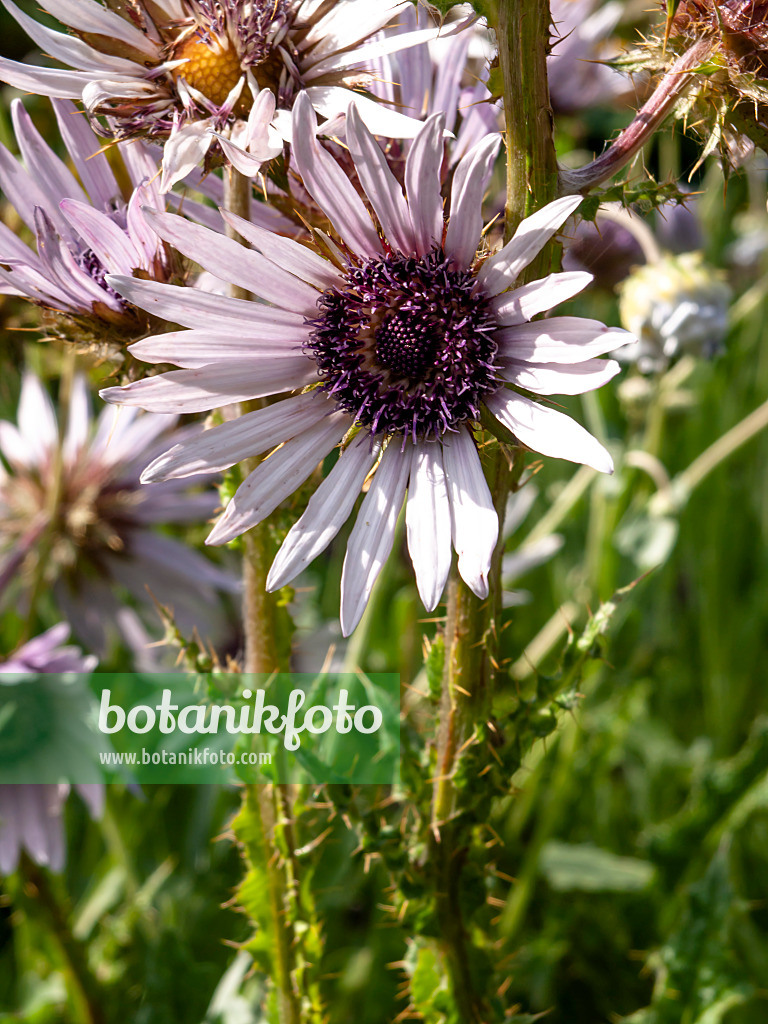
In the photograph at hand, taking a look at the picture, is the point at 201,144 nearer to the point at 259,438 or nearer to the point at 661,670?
the point at 259,438

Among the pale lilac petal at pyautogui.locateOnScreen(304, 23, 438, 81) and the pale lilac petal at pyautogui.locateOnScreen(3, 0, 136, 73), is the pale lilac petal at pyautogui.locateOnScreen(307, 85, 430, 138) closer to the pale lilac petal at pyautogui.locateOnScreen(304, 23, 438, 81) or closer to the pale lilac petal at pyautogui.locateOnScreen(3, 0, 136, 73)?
the pale lilac petal at pyautogui.locateOnScreen(304, 23, 438, 81)

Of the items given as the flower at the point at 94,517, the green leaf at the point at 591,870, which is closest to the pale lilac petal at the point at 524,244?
the flower at the point at 94,517

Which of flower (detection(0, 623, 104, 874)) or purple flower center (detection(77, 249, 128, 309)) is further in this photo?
flower (detection(0, 623, 104, 874))

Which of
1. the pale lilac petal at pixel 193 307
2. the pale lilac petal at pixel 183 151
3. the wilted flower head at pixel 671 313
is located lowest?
the pale lilac petal at pixel 193 307

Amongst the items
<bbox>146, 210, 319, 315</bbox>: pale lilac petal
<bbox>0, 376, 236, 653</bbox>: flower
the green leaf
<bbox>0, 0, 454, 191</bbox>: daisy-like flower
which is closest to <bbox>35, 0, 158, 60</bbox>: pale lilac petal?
<bbox>0, 0, 454, 191</bbox>: daisy-like flower

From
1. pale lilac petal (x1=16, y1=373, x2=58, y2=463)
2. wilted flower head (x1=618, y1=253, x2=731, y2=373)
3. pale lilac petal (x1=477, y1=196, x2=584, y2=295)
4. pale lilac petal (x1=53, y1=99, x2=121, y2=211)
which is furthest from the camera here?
pale lilac petal (x1=16, y1=373, x2=58, y2=463)


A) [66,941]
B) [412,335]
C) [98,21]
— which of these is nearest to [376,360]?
[412,335]

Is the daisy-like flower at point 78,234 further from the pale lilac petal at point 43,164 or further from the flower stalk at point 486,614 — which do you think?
the flower stalk at point 486,614
